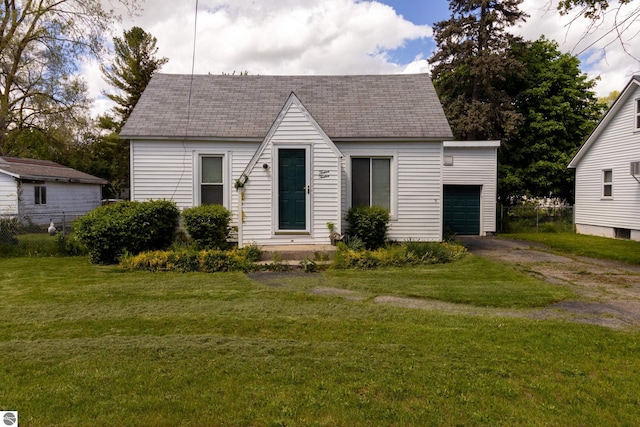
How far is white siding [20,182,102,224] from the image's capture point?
2052 cm

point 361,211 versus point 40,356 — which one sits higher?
point 361,211

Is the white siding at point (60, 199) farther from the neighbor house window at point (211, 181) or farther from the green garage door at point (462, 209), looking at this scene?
the green garage door at point (462, 209)

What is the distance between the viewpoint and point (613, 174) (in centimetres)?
1739

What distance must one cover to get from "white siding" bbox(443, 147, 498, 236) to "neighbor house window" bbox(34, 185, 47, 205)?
20.7m

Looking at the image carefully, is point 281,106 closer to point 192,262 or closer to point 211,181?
point 211,181

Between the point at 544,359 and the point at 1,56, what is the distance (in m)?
27.2

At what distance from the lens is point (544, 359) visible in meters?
4.20

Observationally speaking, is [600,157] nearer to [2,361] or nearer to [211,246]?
[211,246]

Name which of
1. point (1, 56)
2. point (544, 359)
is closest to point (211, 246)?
point (544, 359)

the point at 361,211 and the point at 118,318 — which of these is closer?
the point at 118,318

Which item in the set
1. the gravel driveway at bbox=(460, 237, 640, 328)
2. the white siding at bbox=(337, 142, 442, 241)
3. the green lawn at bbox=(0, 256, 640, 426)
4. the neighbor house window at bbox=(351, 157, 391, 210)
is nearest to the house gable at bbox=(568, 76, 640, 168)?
the gravel driveway at bbox=(460, 237, 640, 328)

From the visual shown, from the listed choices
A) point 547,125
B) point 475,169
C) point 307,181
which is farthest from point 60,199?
point 547,125

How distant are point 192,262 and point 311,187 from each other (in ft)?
11.7

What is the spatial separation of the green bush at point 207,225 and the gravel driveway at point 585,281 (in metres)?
7.55
